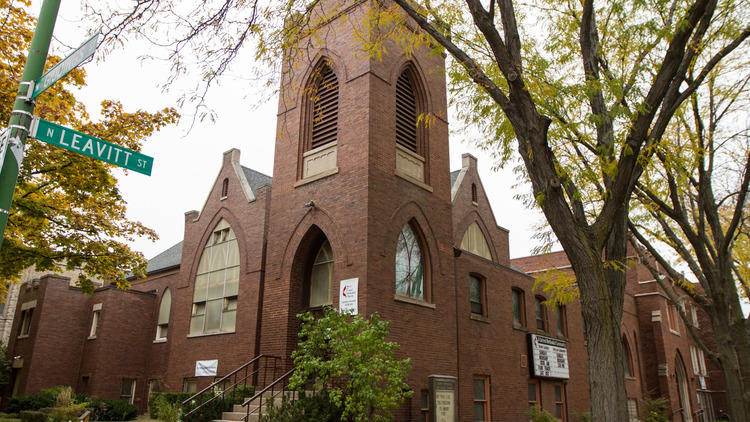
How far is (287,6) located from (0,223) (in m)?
5.91

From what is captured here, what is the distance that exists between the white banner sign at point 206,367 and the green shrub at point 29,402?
6.41 meters

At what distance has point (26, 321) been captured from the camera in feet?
88.1

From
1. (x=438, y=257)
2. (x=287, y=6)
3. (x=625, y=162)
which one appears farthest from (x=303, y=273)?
(x=625, y=162)

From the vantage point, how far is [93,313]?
84.0ft

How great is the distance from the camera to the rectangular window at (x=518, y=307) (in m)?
22.8

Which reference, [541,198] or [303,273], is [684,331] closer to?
[303,273]

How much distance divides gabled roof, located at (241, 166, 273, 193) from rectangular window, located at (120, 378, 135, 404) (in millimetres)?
10186

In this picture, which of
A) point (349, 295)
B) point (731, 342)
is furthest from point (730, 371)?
point (349, 295)

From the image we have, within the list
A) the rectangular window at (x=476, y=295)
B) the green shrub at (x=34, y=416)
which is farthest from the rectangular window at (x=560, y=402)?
the green shrub at (x=34, y=416)

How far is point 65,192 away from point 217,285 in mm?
7007

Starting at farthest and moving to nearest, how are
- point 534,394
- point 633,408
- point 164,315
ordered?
point 633,408 < point 164,315 < point 534,394

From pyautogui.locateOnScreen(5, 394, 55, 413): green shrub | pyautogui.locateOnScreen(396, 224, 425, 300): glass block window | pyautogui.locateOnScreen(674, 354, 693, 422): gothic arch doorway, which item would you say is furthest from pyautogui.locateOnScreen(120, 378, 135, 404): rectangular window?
pyautogui.locateOnScreen(674, 354, 693, 422): gothic arch doorway

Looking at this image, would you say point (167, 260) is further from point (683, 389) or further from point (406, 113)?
point (683, 389)

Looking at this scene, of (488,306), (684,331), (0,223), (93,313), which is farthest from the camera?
(684,331)
